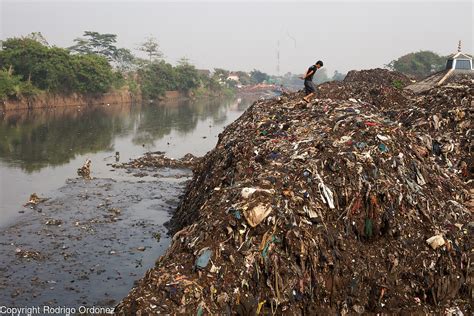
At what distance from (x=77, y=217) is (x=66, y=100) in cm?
3222

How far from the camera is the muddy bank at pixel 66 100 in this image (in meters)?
33.7

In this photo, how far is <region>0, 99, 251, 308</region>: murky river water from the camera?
7.18m

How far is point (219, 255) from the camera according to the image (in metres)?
4.88

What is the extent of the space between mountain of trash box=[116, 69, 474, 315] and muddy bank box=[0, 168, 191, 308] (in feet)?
8.68

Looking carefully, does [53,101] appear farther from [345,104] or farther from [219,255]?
[219,255]

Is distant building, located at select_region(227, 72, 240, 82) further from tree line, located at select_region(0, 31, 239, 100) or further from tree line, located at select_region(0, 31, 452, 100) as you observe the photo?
tree line, located at select_region(0, 31, 239, 100)

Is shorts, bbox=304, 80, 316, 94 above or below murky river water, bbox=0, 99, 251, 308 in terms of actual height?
above

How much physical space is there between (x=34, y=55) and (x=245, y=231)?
35.9 meters

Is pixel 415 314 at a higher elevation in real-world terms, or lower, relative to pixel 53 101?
lower

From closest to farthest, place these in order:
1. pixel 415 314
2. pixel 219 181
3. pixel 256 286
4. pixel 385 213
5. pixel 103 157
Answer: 1. pixel 256 286
2. pixel 415 314
3. pixel 385 213
4. pixel 219 181
5. pixel 103 157

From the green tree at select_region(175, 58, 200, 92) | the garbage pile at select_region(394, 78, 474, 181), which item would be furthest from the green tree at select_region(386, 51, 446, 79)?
the garbage pile at select_region(394, 78, 474, 181)

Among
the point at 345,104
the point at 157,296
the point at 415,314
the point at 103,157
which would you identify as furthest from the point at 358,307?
the point at 103,157

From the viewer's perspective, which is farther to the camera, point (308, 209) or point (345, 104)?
point (345, 104)

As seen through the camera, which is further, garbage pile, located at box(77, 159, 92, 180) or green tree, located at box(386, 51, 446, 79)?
green tree, located at box(386, 51, 446, 79)
